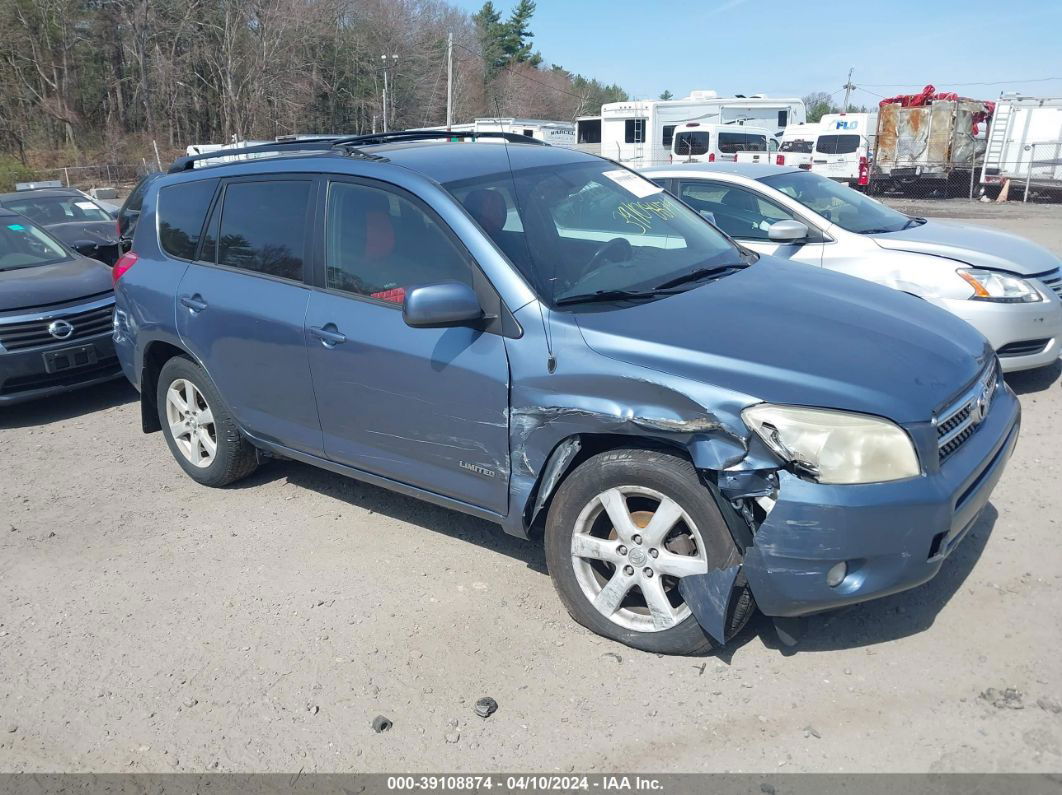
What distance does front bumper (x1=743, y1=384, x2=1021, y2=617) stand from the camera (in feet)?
9.35

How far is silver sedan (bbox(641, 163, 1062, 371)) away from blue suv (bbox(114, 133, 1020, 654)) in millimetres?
2003

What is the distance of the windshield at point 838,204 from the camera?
22.3 feet

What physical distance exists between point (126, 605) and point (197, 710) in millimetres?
1014

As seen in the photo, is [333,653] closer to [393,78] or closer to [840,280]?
[840,280]

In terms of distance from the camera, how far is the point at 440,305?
11.1 feet

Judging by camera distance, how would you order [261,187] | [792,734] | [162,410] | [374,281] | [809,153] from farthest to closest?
[809,153] < [162,410] < [261,187] < [374,281] < [792,734]

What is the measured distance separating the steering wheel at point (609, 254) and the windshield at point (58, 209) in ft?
35.3

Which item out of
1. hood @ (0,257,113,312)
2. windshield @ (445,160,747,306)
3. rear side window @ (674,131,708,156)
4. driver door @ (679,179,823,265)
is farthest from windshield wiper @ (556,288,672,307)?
rear side window @ (674,131,708,156)

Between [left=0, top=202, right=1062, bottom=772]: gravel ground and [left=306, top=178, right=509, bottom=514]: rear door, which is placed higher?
[left=306, top=178, right=509, bottom=514]: rear door

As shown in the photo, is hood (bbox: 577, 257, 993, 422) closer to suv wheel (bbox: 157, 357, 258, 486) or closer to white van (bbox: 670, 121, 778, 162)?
suv wheel (bbox: 157, 357, 258, 486)

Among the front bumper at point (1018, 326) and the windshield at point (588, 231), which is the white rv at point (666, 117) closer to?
the front bumper at point (1018, 326)

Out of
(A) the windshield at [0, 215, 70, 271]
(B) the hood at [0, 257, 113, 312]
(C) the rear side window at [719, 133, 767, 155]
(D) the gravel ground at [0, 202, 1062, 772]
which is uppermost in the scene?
(C) the rear side window at [719, 133, 767, 155]

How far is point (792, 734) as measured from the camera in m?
2.88

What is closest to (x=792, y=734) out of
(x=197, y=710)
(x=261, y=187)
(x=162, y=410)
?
(x=197, y=710)
